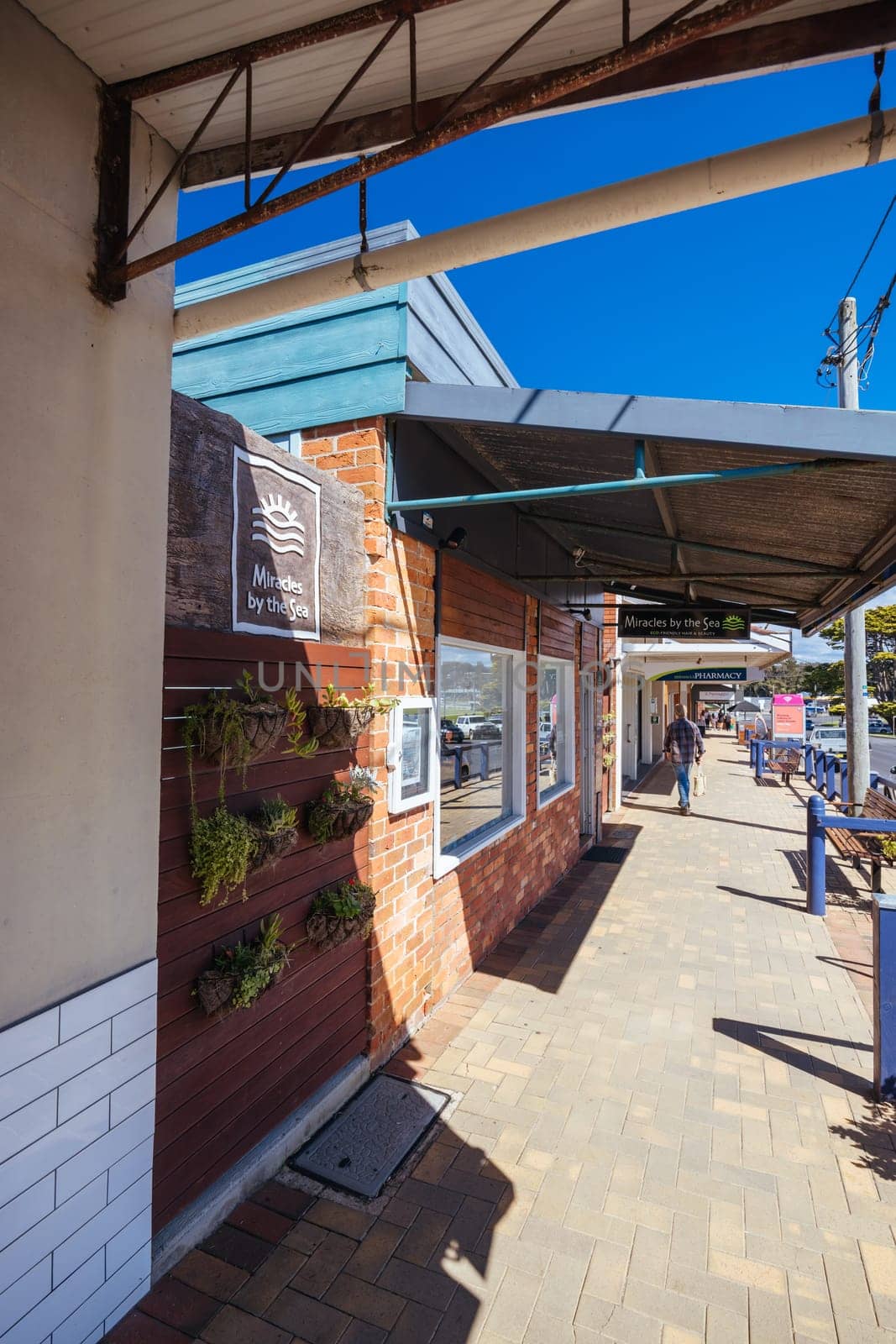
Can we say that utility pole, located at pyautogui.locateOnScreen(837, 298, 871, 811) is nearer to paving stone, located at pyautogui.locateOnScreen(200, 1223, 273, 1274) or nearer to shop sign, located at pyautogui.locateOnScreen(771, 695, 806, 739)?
paving stone, located at pyautogui.locateOnScreen(200, 1223, 273, 1274)

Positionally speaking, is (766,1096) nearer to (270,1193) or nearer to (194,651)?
(270,1193)

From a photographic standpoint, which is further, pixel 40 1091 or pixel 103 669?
pixel 103 669

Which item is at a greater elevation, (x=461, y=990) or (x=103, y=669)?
(x=103, y=669)

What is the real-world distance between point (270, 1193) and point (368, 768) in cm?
182

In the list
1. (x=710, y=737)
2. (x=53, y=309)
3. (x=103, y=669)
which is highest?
(x=53, y=309)

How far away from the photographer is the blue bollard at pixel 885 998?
3430mm

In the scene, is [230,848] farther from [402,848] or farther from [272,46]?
[272,46]

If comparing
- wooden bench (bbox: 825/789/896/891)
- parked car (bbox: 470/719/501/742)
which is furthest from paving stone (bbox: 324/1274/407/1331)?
wooden bench (bbox: 825/789/896/891)

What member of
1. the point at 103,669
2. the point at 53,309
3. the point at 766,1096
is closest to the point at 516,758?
the point at 766,1096

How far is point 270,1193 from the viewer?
109 inches

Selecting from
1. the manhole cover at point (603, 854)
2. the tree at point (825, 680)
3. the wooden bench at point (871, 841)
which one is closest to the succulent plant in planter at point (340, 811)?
the wooden bench at point (871, 841)

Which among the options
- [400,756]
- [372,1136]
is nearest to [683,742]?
[400,756]

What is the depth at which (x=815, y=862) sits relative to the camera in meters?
6.41

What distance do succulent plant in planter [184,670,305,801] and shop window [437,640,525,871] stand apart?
1979mm
